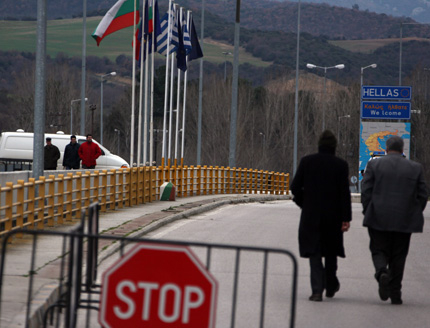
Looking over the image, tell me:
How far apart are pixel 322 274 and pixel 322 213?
64cm

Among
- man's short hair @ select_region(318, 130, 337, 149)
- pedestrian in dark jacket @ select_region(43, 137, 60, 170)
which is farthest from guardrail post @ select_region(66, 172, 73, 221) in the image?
pedestrian in dark jacket @ select_region(43, 137, 60, 170)

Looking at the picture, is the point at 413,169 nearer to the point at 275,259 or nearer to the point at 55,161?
the point at 275,259

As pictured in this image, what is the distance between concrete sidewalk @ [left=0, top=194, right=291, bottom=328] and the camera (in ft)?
25.6

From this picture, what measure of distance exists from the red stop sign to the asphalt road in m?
2.54

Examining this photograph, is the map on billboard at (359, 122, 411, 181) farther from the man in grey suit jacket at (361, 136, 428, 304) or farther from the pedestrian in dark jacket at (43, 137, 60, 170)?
the man in grey suit jacket at (361, 136, 428, 304)

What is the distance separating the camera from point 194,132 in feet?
350

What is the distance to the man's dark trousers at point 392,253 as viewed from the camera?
953 cm

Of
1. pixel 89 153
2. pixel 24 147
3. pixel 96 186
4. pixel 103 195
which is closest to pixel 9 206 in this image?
pixel 96 186

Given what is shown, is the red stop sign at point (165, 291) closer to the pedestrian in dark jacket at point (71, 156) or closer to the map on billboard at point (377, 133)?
the pedestrian in dark jacket at point (71, 156)

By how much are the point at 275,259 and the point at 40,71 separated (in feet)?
21.6

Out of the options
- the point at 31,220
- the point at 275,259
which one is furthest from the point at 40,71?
the point at 275,259

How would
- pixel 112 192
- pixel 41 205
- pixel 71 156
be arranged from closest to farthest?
pixel 41 205, pixel 112 192, pixel 71 156

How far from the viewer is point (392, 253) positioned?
9.73m

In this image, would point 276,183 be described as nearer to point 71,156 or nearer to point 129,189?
point 71,156
